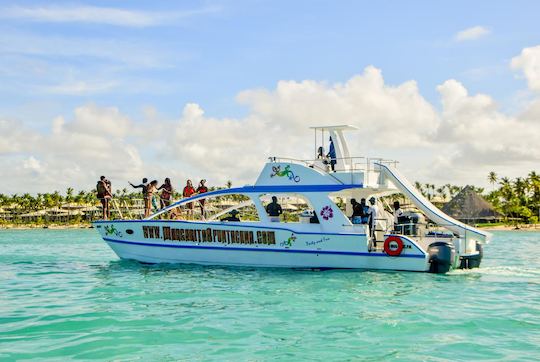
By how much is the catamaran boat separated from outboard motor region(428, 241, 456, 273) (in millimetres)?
27

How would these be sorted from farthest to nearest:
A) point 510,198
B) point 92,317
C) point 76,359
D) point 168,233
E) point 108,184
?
point 510,198, point 108,184, point 168,233, point 92,317, point 76,359

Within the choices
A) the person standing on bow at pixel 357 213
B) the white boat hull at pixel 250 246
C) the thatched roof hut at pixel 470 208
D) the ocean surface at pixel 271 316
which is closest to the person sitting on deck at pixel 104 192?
the white boat hull at pixel 250 246

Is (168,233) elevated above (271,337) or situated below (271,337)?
above

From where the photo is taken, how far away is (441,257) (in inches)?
632

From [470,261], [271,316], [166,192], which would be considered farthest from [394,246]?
[166,192]

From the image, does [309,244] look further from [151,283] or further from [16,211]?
[16,211]

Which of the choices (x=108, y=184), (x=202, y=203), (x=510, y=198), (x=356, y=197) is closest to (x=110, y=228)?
(x=108, y=184)

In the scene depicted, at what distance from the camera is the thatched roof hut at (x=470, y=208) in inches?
2894

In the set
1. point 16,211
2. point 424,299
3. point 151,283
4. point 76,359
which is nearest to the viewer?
point 76,359

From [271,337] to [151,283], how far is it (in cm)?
653

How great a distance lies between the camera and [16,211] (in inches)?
4348

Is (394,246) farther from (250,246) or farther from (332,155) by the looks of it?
(250,246)

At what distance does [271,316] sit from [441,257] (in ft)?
23.4

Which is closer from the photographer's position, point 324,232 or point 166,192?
point 324,232
